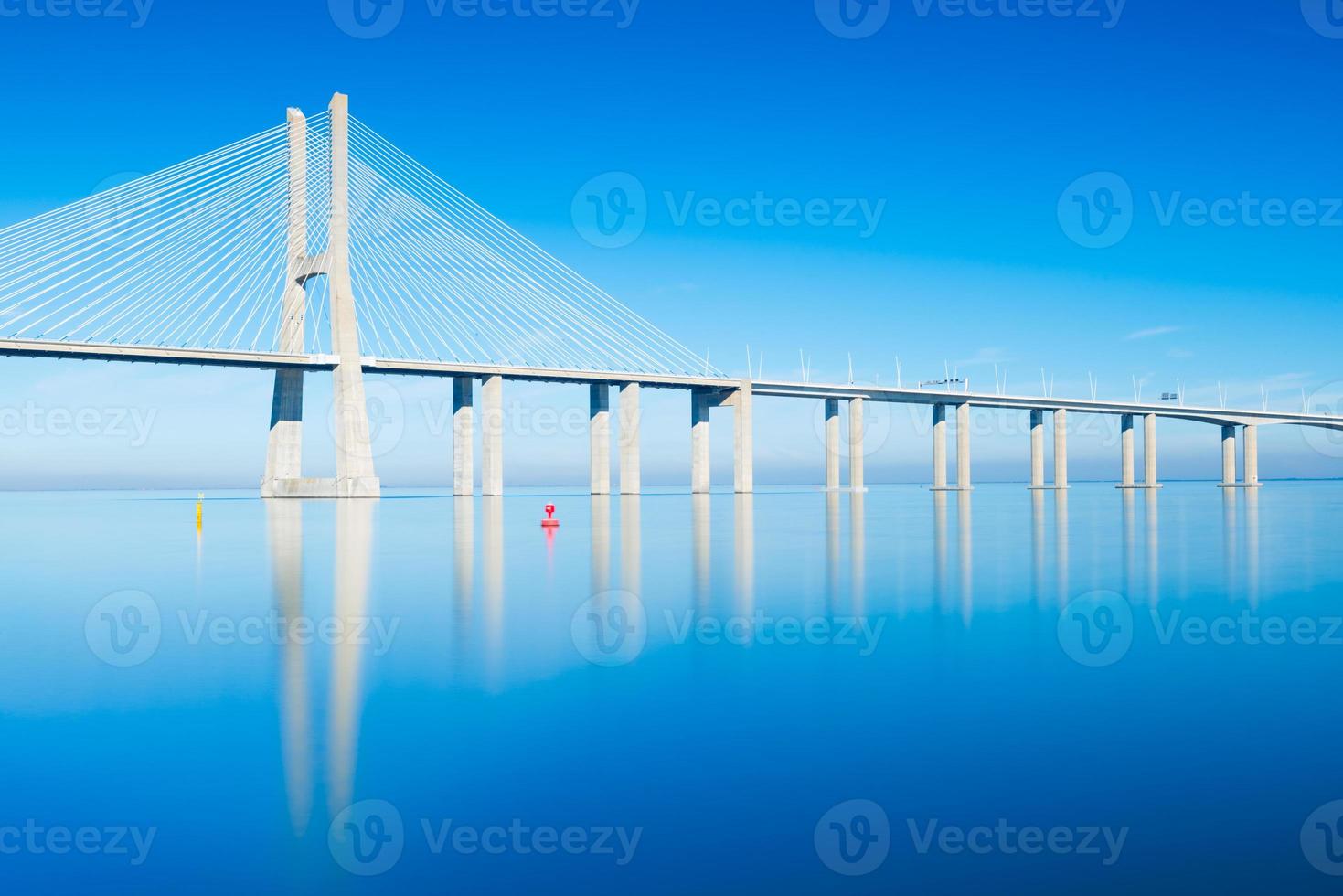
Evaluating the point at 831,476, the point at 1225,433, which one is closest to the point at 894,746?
the point at 831,476

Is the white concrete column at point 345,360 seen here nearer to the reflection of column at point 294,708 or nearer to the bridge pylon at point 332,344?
the bridge pylon at point 332,344

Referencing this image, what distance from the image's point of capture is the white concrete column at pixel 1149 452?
3760 inches

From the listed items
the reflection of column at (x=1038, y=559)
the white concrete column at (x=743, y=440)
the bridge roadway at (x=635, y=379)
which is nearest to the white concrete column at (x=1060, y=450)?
the bridge roadway at (x=635, y=379)

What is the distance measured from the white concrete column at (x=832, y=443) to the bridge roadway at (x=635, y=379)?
0.99m

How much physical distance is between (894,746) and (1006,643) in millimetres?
3685

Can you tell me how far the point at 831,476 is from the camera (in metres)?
79.8

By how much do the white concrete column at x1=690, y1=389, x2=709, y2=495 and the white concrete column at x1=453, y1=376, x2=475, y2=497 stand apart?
16749 mm

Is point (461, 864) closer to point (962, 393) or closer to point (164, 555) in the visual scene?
point (164, 555)

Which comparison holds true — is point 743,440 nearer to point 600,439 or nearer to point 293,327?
point 600,439

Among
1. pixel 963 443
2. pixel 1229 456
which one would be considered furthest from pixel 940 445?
pixel 1229 456

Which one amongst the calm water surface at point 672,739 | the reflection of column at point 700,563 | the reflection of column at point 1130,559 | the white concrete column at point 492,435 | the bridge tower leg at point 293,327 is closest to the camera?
the calm water surface at point 672,739

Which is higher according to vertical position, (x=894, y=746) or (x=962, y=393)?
(x=962, y=393)

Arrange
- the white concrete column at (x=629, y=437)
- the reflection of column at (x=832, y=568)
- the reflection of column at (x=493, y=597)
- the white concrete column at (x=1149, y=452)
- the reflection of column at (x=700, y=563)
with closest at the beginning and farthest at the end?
the reflection of column at (x=493, y=597), the reflection of column at (x=832, y=568), the reflection of column at (x=700, y=563), the white concrete column at (x=629, y=437), the white concrete column at (x=1149, y=452)

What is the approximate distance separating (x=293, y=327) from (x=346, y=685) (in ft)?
151
